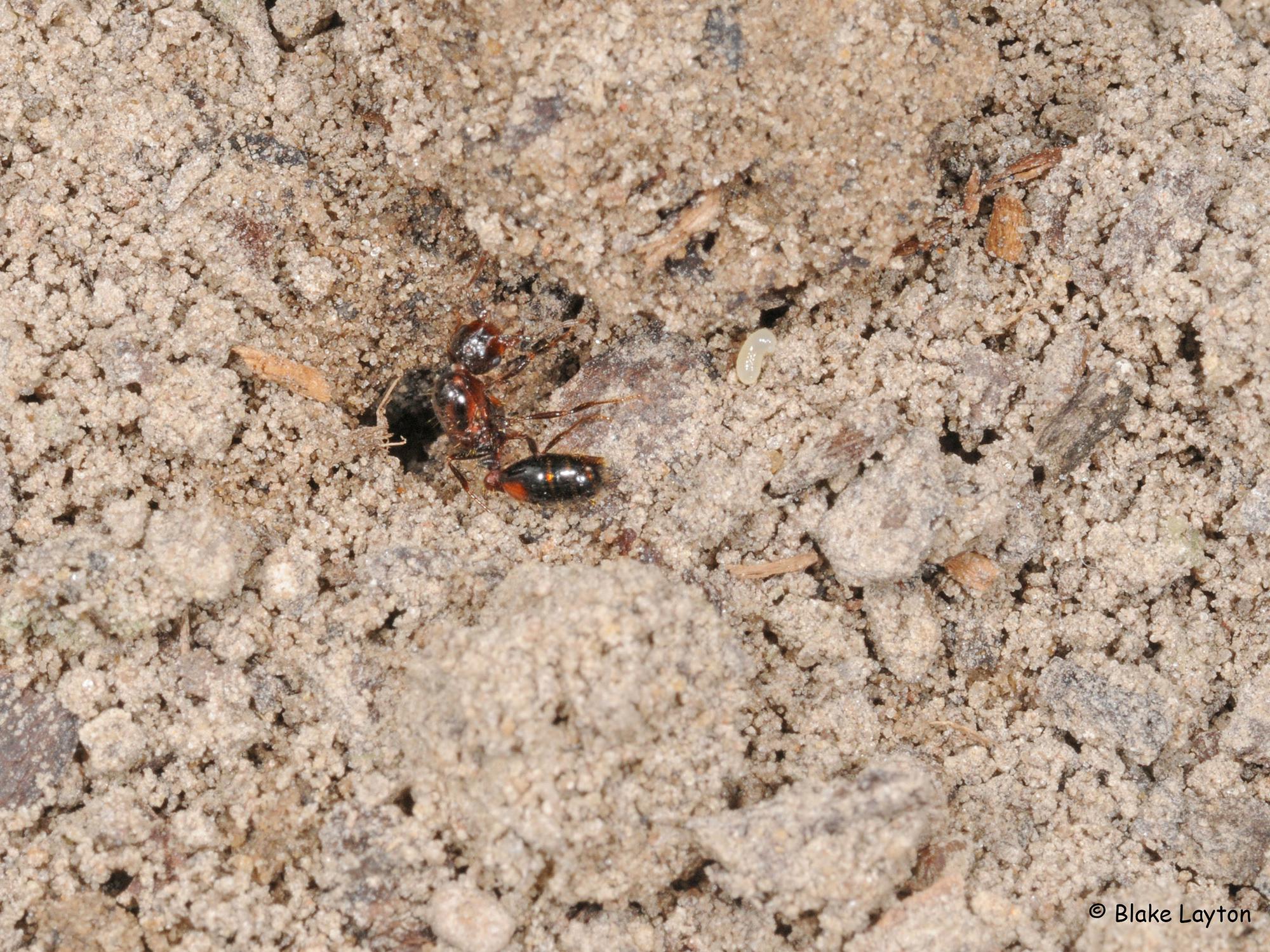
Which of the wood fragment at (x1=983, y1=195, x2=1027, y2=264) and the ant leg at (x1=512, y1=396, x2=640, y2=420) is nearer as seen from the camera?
the wood fragment at (x1=983, y1=195, x2=1027, y2=264)

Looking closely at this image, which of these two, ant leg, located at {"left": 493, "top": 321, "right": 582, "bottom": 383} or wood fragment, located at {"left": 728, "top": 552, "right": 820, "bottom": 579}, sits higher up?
ant leg, located at {"left": 493, "top": 321, "right": 582, "bottom": 383}

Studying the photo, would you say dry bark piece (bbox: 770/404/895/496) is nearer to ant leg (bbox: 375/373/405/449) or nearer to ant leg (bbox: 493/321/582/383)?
ant leg (bbox: 493/321/582/383)

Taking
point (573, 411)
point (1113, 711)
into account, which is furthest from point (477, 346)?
point (1113, 711)

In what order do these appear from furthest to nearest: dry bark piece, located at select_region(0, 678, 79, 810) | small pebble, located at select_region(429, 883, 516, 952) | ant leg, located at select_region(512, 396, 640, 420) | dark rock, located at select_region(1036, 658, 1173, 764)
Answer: ant leg, located at select_region(512, 396, 640, 420) < dark rock, located at select_region(1036, 658, 1173, 764) < dry bark piece, located at select_region(0, 678, 79, 810) < small pebble, located at select_region(429, 883, 516, 952)

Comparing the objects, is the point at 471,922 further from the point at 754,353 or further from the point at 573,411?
the point at 754,353

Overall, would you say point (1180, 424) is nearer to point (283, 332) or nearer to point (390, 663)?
point (390, 663)

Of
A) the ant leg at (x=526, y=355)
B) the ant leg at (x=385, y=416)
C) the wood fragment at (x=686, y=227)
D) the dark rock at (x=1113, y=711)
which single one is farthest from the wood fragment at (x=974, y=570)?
the ant leg at (x=385, y=416)

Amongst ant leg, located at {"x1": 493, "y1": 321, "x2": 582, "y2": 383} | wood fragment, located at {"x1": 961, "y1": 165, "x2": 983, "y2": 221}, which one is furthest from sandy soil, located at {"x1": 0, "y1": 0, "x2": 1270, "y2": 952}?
ant leg, located at {"x1": 493, "y1": 321, "x2": 582, "y2": 383}
